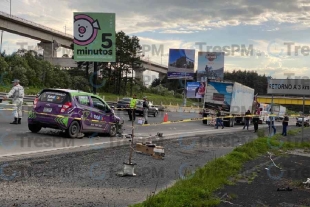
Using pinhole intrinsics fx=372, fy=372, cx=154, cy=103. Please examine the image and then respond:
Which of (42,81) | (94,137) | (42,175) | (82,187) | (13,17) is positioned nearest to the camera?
(82,187)

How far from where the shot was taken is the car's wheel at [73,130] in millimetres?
12883

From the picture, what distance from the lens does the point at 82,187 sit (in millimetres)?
6715

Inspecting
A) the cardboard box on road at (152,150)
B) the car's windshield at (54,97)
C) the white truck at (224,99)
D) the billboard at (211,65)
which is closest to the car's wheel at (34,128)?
the car's windshield at (54,97)

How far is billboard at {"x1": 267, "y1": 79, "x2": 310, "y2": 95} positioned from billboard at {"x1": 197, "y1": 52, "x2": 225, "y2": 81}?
137 feet

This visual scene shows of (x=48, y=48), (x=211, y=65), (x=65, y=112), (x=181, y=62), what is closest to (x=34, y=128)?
(x=65, y=112)

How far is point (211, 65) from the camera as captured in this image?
61.5 m

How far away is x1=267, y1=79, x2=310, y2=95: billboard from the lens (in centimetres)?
1780

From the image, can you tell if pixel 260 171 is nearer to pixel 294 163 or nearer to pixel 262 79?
pixel 294 163

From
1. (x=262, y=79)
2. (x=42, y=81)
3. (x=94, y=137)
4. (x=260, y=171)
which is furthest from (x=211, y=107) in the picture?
(x=262, y=79)

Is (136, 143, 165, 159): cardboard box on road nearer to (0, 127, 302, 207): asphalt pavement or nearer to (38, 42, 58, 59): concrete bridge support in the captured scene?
(0, 127, 302, 207): asphalt pavement

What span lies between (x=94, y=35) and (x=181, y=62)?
34.6 meters

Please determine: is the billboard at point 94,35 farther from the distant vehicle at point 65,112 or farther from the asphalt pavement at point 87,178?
the asphalt pavement at point 87,178

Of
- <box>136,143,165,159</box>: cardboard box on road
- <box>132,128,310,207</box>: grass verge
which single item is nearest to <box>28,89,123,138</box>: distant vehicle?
<box>136,143,165,159</box>: cardboard box on road

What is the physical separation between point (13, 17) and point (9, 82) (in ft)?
62.6
